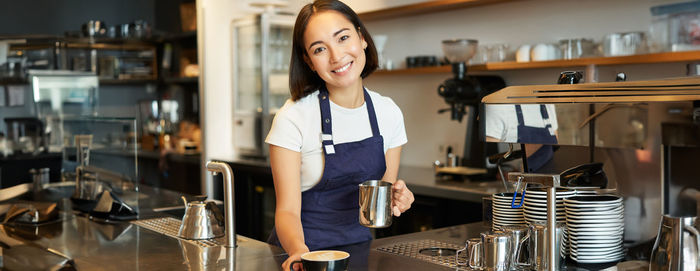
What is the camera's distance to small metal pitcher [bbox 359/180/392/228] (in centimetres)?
162

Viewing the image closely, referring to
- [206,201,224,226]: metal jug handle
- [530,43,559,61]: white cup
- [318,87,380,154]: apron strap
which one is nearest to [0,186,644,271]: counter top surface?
[206,201,224,226]: metal jug handle

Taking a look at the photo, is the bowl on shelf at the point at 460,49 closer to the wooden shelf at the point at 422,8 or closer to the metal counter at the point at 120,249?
the wooden shelf at the point at 422,8

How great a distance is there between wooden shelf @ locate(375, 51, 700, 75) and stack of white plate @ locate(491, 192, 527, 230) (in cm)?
134

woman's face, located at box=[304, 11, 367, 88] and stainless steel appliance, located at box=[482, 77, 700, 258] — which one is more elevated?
woman's face, located at box=[304, 11, 367, 88]

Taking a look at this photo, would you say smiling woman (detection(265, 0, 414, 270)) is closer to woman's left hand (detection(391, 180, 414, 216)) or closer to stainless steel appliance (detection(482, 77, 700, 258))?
woman's left hand (detection(391, 180, 414, 216))

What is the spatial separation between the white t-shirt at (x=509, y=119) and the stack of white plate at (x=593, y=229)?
0.21 m

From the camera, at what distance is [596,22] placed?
337cm

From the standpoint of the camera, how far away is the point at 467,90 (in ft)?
11.8

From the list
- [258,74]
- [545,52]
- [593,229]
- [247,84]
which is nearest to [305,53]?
[593,229]

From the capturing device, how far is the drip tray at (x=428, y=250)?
178 cm

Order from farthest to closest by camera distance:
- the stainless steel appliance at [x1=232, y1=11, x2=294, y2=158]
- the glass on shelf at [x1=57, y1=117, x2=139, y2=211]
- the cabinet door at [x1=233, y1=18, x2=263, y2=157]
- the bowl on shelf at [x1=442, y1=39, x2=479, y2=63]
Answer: the cabinet door at [x1=233, y1=18, x2=263, y2=157]
the stainless steel appliance at [x1=232, y1=11, x2=294, y2=158]
the bowl on shelf at [x1=442, y1=39, x2=479, y2=63]
the glass on shelf at [x1=57, y1=117, x2=139, y2=211]

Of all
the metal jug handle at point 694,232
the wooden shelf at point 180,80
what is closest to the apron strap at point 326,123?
the metal jug handle at point 694,232

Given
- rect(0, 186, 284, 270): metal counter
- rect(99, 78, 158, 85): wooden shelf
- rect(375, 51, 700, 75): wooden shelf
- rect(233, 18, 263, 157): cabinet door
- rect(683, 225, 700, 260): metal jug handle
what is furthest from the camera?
rect(99, 78, 158, 85): wooden shelf

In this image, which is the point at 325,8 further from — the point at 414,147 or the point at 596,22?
the point at 414,147
